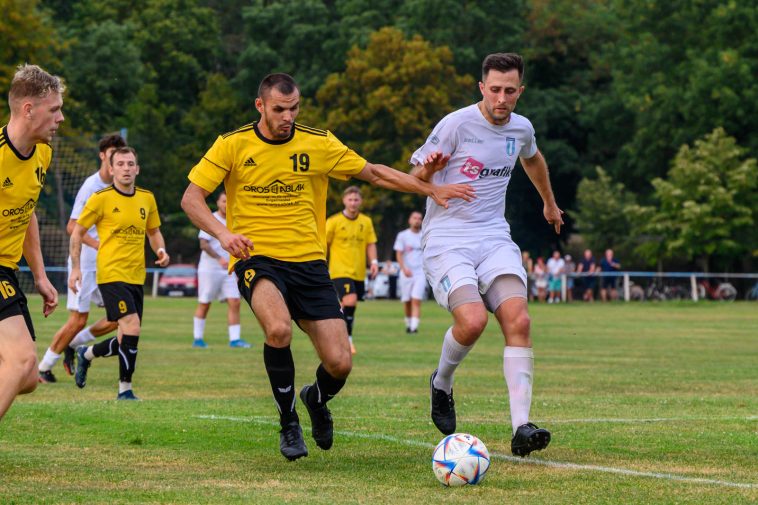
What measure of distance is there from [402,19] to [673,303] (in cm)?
2489

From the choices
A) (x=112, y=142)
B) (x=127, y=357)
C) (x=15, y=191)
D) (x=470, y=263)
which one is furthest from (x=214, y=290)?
(x=15, y=191)

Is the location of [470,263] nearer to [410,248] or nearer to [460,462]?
[460,462]

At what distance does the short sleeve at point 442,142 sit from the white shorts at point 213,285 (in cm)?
1230

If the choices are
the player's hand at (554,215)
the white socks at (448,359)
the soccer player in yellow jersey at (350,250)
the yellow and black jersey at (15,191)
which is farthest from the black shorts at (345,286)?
the yellow and black jersey at (15,191)

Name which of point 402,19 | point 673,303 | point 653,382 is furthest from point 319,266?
point 402,19

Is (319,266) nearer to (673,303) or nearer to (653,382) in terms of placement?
(653,382)

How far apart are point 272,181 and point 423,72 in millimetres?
51887

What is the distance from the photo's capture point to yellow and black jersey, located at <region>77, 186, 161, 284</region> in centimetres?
1266

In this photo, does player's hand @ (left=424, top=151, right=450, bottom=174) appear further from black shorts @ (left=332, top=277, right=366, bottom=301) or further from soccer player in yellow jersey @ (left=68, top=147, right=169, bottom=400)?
black shorts @ (left=332, top=277, right=366, bottom=301)

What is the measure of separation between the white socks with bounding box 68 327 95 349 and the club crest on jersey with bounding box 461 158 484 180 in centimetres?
658

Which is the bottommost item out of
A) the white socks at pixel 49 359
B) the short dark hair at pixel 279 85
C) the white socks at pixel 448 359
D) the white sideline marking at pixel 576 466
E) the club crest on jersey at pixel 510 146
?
the white sideline marking at pixel 576 466

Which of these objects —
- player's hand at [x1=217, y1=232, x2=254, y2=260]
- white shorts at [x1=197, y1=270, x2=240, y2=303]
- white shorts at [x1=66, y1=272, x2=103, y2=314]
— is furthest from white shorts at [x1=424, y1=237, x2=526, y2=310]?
white shorts at [x1=197, y1=270, x2=240, y2=303]

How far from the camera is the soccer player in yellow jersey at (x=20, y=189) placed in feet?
23.2

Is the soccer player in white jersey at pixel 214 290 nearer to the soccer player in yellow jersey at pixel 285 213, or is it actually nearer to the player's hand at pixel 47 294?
the soccer player in yellow jersey at pixel 285 213
